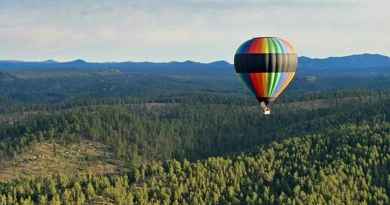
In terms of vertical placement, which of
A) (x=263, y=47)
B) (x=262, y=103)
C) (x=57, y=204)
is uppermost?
(x=263, y=47)

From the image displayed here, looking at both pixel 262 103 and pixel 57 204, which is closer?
pixel 262 103

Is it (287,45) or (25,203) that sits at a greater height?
(287,45)

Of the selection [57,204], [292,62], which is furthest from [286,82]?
[57,204]

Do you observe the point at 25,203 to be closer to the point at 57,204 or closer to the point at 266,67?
the point at 57,204

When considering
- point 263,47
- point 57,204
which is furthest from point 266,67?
point 57,204
